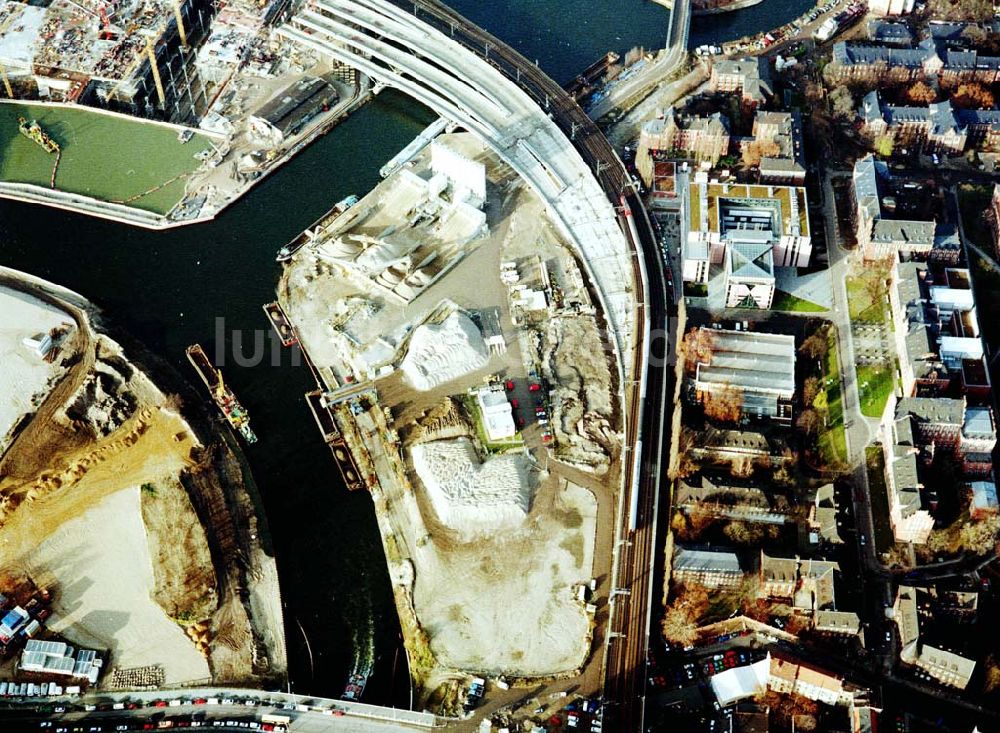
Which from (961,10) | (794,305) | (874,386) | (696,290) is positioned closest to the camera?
(874,386)

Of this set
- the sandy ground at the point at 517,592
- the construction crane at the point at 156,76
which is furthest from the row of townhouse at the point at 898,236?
the construction crane at the point at 156,76

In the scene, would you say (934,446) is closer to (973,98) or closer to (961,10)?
(973,98)

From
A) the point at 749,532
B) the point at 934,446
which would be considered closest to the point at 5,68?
the point at 749,532

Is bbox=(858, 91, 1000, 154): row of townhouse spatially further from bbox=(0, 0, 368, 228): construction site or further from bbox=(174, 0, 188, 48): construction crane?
bbox=(174, 0, 188, 48): construction crane

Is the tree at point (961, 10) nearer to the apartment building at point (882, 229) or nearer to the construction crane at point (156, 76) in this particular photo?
the apartment building at point (882, 229)

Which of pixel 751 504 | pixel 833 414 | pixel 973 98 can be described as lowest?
pixel 751 504

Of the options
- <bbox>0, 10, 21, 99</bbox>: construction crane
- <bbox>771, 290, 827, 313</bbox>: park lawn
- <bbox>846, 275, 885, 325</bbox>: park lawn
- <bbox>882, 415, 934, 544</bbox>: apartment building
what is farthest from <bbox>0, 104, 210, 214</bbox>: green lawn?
<bbox>882, 415, 934, 544</bbox>: apartment building
